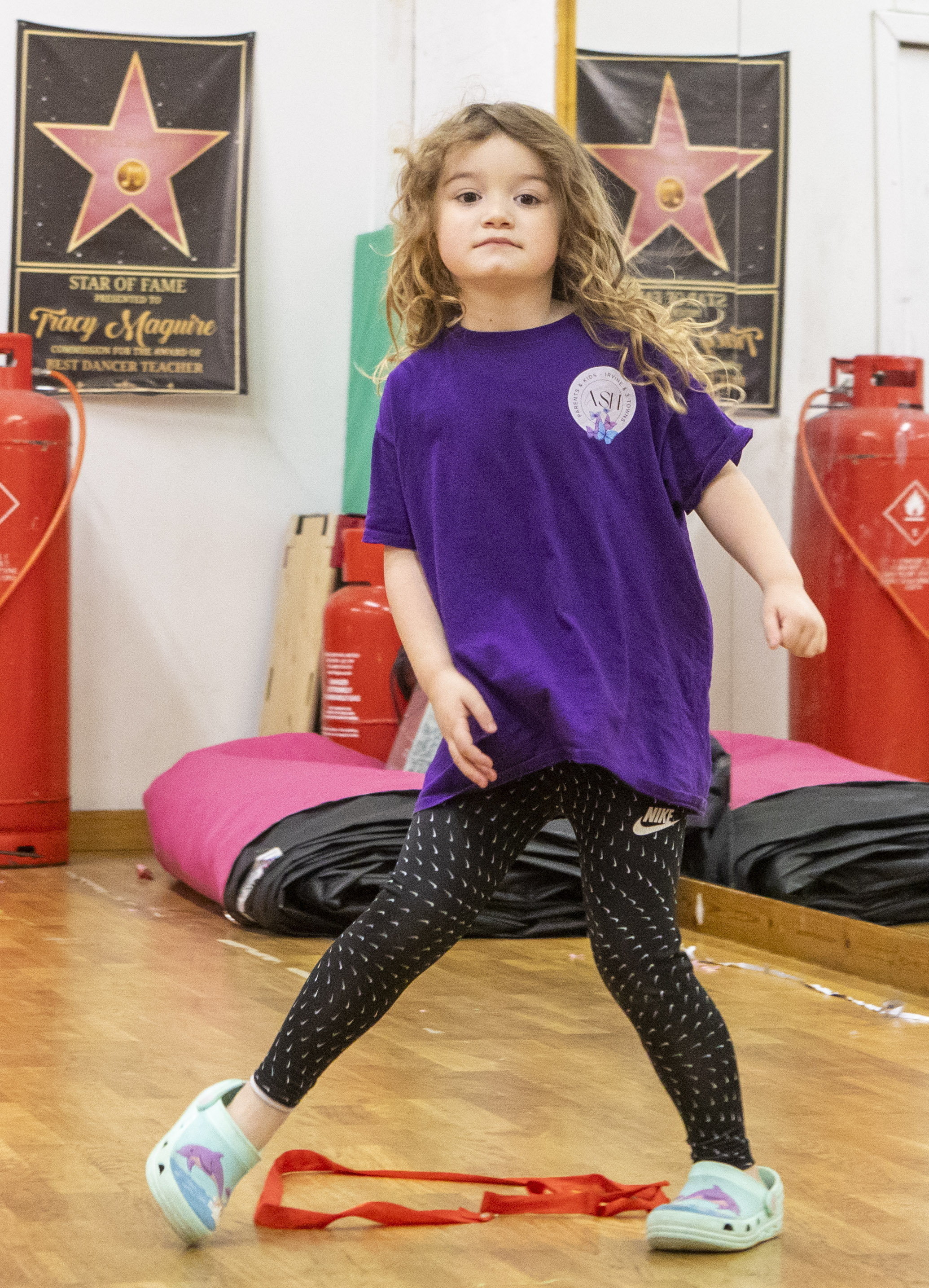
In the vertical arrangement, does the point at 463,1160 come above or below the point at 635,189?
below

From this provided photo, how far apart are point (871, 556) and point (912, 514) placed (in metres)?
0.11

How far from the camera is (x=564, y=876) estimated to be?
336 cm

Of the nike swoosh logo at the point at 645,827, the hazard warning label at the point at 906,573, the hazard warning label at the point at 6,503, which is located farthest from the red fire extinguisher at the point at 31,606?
the nike swoosh logo at the point at 645,827

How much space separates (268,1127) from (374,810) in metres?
1.78

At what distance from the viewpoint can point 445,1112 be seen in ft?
6.73

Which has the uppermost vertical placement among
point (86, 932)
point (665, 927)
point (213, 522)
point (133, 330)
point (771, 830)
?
point (133, 330)

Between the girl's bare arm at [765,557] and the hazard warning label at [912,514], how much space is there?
1.58 m

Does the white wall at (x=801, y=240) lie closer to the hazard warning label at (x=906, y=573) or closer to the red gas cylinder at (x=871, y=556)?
the red gas cylinder at (x=871, y=556)

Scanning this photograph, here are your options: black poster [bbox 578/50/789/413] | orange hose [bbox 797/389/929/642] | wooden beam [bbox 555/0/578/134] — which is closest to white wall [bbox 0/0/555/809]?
wooden beam [bbox 555/0/578/134]

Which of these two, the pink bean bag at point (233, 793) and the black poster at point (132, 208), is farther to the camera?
the black poster at point (132, 208)

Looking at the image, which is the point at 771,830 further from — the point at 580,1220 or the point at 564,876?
the point at 580,1220

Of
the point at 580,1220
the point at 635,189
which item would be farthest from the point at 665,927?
the point at 635,189

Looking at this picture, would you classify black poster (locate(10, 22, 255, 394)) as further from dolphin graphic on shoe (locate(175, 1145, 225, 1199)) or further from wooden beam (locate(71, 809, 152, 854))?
dolphin graphic on shoe (locate(175, 1145, 225, 1199))

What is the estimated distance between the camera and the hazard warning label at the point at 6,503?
4055 mm
